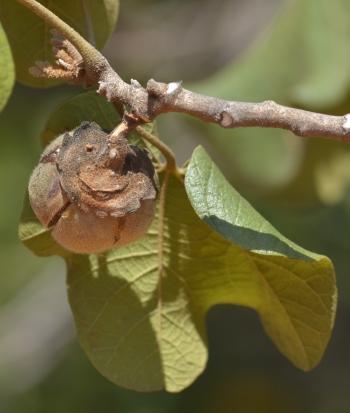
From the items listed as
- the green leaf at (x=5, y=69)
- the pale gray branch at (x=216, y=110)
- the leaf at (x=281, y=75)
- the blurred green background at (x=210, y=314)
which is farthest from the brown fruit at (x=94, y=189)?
the blurred green background at (x=210, y=314)

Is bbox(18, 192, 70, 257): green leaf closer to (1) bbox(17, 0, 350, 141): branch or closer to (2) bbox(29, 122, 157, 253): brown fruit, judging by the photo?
(2) bbox(29, 122, 157, 253): brown fruit

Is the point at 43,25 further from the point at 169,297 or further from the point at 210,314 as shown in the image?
the point at 210,314

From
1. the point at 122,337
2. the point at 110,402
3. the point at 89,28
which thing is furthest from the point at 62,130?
the point at 110,402

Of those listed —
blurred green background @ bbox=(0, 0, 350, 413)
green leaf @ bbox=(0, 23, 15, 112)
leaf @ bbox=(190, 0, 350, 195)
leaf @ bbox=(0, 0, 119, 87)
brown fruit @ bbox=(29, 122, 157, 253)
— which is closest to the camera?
brown fruit @ bbox=(29, 122, 157, 253)

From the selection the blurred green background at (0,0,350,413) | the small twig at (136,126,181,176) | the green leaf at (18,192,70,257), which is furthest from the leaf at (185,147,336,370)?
the blurred green background at (0,0,350,413)

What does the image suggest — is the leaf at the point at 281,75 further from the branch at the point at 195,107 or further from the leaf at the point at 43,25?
the branch at the point at 195,107

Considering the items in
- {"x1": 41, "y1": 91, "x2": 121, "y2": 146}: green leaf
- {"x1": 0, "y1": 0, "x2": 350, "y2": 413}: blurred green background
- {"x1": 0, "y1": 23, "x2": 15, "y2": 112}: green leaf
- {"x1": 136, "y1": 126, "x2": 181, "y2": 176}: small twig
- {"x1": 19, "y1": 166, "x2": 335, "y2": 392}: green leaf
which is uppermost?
{"x1": 0, "y1": 23, "x2": 15, "y2": 112}: green leaf

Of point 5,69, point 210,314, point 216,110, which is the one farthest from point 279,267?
point 210,314
